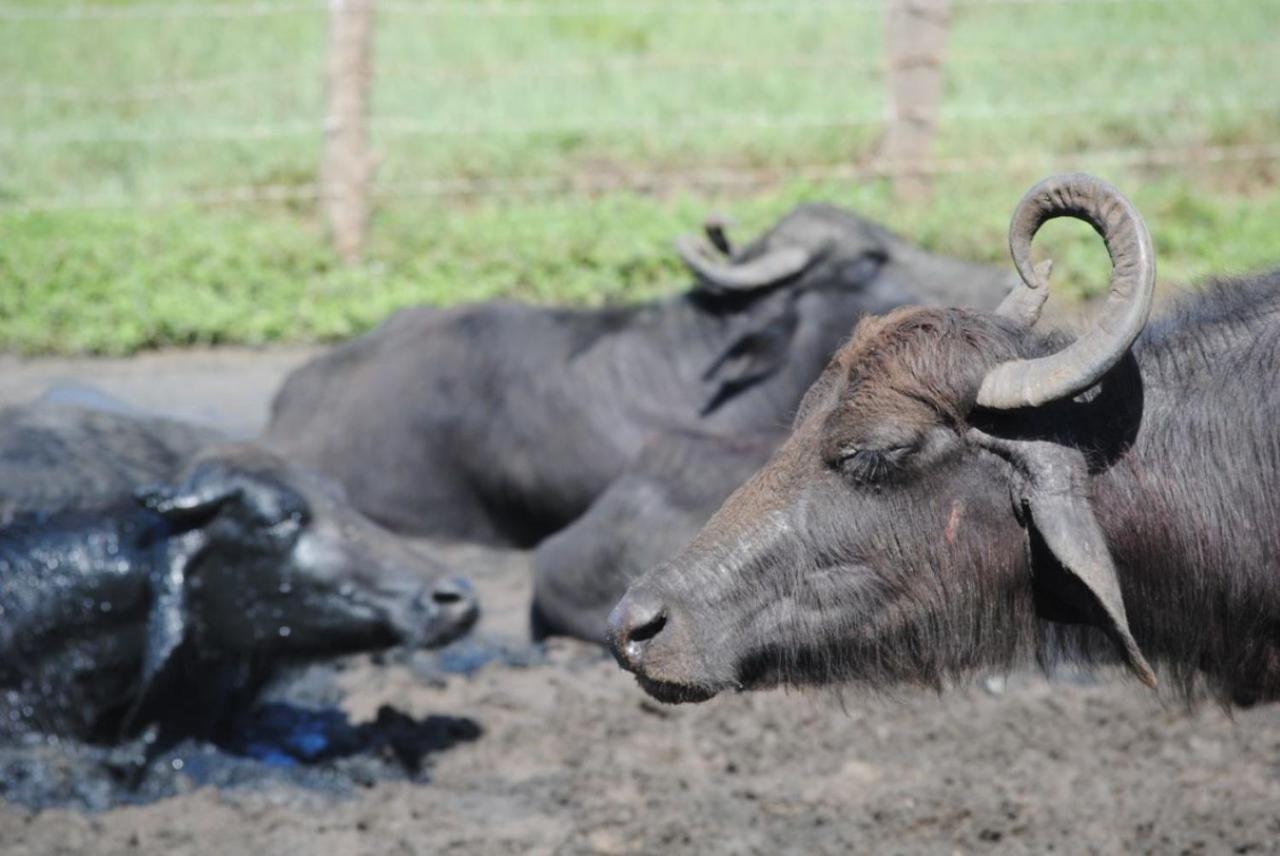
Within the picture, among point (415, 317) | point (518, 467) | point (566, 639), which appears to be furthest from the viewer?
point (415, 317)

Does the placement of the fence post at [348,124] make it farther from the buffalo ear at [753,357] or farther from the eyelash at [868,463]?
the eyelash at [868,463]

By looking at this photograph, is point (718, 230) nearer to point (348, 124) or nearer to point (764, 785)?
point (764, 785)

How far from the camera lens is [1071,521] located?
349 centimetres

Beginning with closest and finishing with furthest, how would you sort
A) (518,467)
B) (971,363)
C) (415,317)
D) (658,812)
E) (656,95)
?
(971,363) → (658,812) → (518,467) → (415,317) → (656,95)

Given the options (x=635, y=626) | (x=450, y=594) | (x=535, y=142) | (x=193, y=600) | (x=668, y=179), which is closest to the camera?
(x=635, y=626)

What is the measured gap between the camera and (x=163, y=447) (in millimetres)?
7074

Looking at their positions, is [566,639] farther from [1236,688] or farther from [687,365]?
[1236,688]

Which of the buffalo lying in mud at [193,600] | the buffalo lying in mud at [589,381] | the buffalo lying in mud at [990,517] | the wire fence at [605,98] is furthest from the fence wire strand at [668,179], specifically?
the buffalo lying in mud at [990,517]

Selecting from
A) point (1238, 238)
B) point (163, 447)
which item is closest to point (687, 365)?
point (163, 447)

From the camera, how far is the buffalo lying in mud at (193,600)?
5684 millimetres

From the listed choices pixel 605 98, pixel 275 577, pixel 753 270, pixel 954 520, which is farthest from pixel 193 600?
pixel 605 98

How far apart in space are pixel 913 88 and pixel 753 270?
4895 millimetres

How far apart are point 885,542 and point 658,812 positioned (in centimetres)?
184

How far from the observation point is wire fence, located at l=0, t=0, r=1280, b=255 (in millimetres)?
13312
